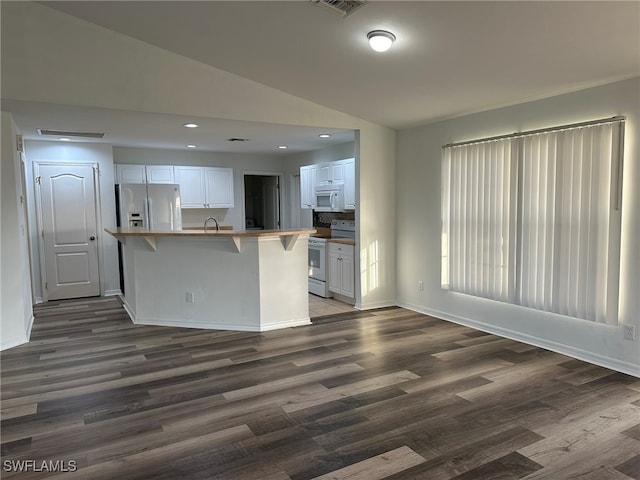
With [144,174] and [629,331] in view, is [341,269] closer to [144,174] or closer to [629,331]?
[629,331]

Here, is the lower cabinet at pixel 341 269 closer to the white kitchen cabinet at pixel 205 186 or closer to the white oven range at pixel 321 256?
the white oven range at pixel 321 256

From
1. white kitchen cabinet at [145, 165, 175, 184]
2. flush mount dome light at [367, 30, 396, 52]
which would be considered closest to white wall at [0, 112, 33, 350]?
white kitchen cabinet at [145, 165, 175, 184]

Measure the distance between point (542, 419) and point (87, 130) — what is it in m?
5.45

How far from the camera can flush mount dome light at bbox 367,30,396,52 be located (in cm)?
317

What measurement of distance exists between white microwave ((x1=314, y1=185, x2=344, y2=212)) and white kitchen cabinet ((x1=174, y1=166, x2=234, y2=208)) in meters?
1.76

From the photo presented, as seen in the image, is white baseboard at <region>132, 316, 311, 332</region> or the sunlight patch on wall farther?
the sunlight patch on wall

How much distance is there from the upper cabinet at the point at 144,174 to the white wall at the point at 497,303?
151 inches

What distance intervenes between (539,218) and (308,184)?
3.99 m

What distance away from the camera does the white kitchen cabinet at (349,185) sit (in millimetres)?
6051

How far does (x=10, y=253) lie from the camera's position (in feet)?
13.9

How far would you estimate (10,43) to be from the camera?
3.62 metres

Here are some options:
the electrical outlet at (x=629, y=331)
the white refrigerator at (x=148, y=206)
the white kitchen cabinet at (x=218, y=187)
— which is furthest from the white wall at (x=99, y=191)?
the electrical outlet at (x=629, y=331)

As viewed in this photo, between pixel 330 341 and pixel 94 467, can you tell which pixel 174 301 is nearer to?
pixel 330 341

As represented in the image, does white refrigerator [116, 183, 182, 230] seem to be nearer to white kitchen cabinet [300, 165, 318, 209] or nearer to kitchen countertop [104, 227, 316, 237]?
kitchen countertop [104, 227, 316, 237]
